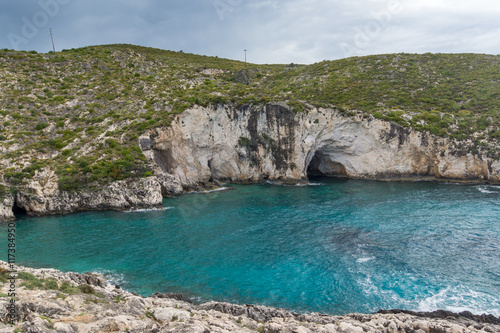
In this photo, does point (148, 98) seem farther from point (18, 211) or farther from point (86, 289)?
point (86, 289)

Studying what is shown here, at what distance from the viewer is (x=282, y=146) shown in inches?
2151

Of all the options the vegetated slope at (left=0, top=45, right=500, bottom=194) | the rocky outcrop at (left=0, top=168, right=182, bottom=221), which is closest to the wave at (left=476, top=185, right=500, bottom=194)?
the vegetated slope at (left=0, top=45, right=500, bottom=194)

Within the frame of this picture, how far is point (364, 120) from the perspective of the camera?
176 ft

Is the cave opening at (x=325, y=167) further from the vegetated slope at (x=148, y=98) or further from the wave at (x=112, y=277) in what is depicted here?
the wave at (x=112, y=277)

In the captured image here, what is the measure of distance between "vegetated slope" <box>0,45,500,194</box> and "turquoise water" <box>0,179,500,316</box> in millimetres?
10823

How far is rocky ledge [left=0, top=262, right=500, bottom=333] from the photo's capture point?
1076 centimetres

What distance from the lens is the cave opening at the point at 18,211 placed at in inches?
1539

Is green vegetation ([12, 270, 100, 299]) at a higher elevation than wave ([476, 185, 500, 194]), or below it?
higher

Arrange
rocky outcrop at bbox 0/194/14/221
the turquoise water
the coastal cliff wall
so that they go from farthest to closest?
the coastal cliff wall
rocky outcrop at bbox 0/194/14/221
the turquoise water

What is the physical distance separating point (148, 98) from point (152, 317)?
5425 cm

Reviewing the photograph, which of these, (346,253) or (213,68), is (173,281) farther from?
(213,68)

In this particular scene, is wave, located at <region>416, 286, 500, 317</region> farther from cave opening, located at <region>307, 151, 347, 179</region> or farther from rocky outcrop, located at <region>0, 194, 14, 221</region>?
rocky outcrop, located at <region>0, 194, 14, 221</region>

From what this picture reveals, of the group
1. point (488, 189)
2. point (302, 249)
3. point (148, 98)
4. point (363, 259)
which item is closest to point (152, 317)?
point (302, 249)

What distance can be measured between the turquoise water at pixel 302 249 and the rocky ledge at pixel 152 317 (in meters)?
2.51
